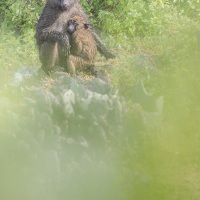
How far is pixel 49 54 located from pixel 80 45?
40 centimetres

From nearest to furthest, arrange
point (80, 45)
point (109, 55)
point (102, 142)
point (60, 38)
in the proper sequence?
point (102, 142) < point (60, 38) < point (80, 45) < point (109, 55)

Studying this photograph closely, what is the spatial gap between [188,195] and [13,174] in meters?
1.35

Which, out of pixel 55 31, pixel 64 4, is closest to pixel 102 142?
pixel 55 31

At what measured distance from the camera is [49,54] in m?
5.95

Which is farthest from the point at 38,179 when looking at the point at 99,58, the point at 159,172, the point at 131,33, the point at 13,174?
the point at 131,33

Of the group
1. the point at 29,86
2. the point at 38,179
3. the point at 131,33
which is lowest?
the point at 131,33

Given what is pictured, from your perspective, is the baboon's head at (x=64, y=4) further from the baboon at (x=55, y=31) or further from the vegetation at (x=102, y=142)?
the vegetation at (x=102, y=142)

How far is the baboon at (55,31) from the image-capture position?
5.81m

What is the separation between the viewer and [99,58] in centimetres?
686

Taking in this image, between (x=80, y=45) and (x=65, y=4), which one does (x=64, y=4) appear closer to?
(x=65, y=4)

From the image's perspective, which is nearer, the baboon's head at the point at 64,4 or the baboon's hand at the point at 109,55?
the baboon's head at the point at 64,4

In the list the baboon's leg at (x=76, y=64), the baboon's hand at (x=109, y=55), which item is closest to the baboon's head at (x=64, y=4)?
the baboon's leg at (x=76, y=64)

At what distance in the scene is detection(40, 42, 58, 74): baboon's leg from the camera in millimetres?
5926

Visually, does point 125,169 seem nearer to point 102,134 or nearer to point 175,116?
point 102,134
